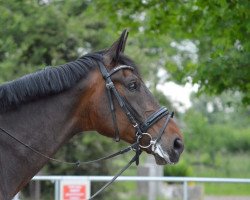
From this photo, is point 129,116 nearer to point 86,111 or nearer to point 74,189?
point 86,111

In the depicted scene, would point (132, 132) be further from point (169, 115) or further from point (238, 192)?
point (238, 192)

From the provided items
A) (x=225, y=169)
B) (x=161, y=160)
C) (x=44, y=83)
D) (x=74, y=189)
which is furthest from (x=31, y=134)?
(x=225, y=169)

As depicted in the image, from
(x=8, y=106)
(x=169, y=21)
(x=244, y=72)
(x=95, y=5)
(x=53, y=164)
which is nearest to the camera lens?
(x=8, y=106)

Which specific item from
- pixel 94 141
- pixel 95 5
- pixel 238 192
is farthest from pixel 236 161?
pixel 95 5

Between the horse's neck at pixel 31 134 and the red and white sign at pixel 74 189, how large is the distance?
334 cm

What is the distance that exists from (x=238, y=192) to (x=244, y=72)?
17.3 feet

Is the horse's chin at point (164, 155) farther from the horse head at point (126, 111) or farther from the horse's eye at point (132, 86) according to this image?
→ the horse's eye at point (132, 86)

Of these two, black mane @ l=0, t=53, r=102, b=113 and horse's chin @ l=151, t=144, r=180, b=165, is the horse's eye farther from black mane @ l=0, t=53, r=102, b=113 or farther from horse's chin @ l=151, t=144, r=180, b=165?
horse's chin @ l=151, t=144, r=180, b=165

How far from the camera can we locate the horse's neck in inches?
180

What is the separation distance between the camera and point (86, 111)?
4844 millimetres

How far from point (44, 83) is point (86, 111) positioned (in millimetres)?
387

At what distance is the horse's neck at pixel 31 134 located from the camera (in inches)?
180

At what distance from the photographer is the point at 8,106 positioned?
4582mm

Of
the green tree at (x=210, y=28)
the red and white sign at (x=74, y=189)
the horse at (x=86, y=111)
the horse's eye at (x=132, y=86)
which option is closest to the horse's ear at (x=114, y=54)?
the horse at (x=86, y=111)
